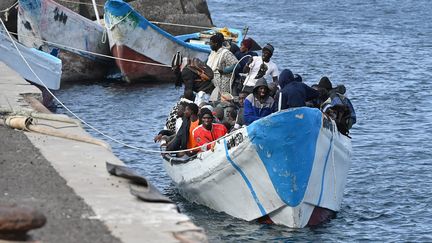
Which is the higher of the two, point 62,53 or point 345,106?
point 345,106

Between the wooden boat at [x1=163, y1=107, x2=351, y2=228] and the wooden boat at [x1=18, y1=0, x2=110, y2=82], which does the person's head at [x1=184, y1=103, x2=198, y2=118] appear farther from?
the wooden boat at [x1=18, y1=0, x2=110, y2=82]

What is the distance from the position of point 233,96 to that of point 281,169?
11.1ft

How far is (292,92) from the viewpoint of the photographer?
15008 mm

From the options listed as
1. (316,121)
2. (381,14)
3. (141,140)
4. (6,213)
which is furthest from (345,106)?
(381,14)

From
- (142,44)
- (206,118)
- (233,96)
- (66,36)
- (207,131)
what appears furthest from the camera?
(66,36)

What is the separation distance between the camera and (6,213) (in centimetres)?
727

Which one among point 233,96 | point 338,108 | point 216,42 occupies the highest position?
point 216,42

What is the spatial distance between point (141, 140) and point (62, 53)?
9.05m

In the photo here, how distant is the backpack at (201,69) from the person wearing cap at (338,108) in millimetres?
2350

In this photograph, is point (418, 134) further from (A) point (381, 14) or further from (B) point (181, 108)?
(A) point (381, 14)

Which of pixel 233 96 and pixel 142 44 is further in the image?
pixel 142 44

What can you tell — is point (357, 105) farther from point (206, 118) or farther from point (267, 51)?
point (206, 118)

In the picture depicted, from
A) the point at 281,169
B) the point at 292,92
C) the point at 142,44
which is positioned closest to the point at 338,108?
the point at 292,92

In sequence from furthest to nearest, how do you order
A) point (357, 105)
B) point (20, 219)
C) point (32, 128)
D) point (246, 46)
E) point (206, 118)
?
point (357, 105) → point (246, 46) → point (206, 118) → point (32, 128) → point (20, 219)
